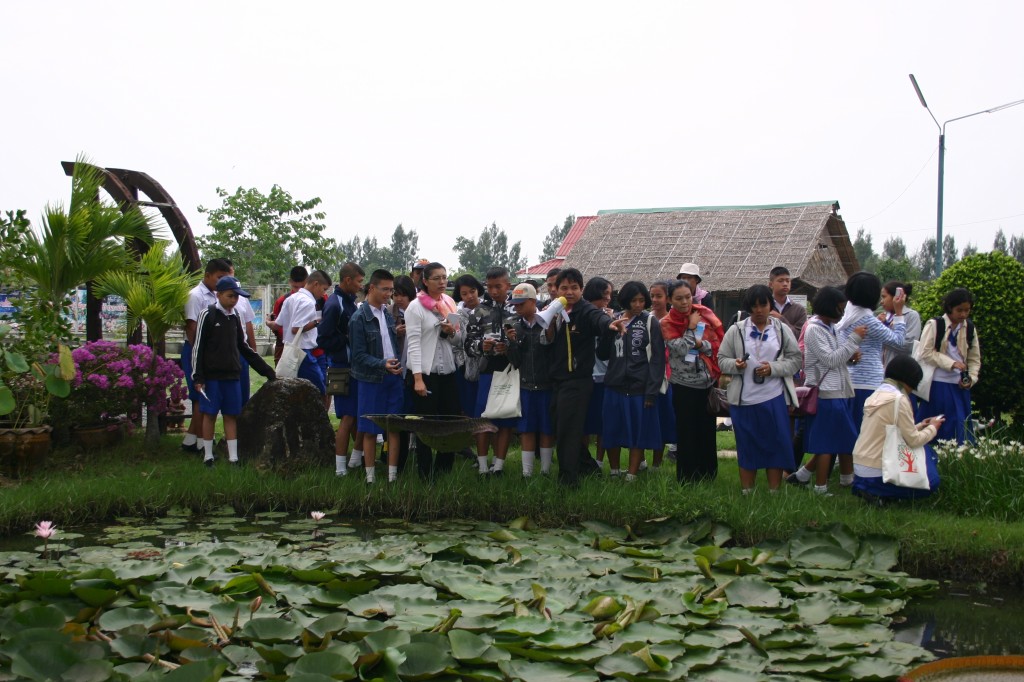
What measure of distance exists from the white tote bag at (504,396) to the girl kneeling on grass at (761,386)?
1740 mm

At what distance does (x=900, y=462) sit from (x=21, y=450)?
702 centimetres

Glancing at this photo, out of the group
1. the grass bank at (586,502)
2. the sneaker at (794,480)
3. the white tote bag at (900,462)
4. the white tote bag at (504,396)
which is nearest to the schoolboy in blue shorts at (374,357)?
the grass bank at (586,502)

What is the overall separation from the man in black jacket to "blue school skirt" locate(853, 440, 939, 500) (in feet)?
7.19

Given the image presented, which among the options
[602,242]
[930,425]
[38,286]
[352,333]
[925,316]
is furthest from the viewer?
[602,242]

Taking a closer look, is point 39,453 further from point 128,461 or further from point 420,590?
point 420,590

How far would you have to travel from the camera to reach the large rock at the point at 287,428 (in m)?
8.14

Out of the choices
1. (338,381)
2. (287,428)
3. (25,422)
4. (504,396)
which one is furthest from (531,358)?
(25,422)

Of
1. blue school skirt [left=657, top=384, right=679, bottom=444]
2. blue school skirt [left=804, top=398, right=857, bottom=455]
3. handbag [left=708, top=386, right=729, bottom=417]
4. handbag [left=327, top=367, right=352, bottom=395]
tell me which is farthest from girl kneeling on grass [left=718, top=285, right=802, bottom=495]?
handbag [left=327, top=367, right=352, bottom=395]

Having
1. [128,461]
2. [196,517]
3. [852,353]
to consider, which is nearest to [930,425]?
[852,353]

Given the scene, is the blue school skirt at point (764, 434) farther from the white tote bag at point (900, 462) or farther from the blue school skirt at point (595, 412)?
the blue school skirt at point (595, 412)

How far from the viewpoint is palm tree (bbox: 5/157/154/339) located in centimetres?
825

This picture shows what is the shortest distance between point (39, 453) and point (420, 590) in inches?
186

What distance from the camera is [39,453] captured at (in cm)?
766

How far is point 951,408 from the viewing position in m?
7.98
